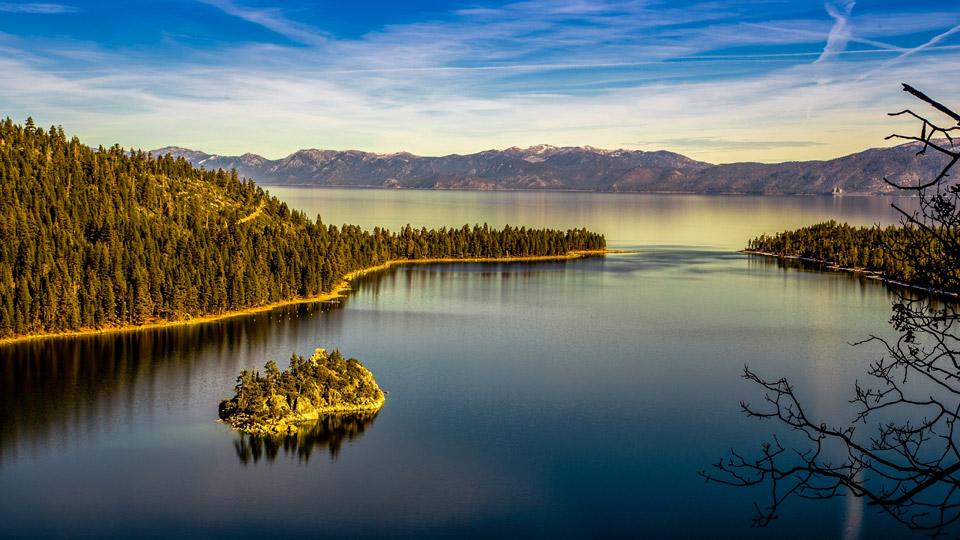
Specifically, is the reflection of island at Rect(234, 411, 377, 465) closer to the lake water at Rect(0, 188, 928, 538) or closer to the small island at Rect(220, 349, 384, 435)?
the lake water at Rect(0, 188, 928, 538)

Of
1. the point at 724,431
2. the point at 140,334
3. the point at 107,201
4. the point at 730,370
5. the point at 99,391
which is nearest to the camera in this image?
the point at 724,431

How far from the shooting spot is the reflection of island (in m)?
60.6

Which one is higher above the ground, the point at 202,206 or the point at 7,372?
the point at 202,206

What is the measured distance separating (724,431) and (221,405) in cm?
4635

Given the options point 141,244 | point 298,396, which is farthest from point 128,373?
point 141,244

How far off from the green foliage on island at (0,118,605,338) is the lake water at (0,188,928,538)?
710 centimetres

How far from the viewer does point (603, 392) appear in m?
78.9

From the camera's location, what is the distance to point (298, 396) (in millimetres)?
67938

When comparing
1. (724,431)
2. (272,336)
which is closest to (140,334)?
(272,336)

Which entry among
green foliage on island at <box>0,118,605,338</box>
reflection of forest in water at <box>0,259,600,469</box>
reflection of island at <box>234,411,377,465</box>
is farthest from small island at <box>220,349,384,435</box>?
green foliage on island at <box>0,118,605,338</box>

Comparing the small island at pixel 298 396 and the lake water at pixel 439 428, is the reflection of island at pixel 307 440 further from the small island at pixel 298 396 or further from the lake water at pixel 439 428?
the small island at pixel 298 396

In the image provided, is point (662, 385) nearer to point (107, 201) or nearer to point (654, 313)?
point (654, 313)

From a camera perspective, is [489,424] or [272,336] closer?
[489,424]

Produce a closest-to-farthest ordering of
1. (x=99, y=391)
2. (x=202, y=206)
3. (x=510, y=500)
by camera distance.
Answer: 1. (x=510, y=500)
2. (x=99, y=391)
3. (x=202, y=206)
